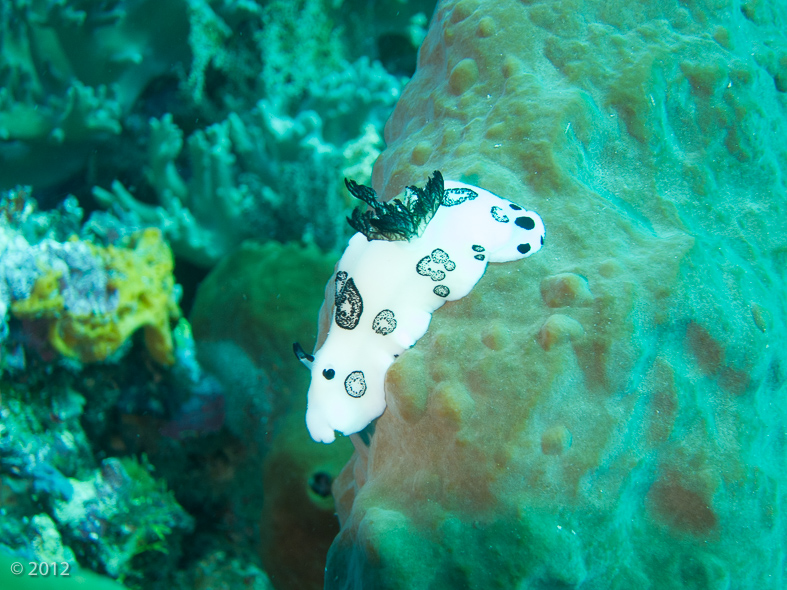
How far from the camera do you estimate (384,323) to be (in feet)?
6.73

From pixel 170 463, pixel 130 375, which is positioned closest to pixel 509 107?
pixel 130 375

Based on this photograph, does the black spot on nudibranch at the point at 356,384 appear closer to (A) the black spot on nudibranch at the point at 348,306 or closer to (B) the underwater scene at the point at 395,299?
(B) the underwater scene at the point at 395,299

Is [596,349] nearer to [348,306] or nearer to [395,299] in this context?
[395,299]

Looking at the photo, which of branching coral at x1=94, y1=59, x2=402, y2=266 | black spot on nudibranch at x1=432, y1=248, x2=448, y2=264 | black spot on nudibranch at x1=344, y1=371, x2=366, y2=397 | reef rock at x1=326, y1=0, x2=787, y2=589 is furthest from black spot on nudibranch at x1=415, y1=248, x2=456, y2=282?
branching coral at x1=94, y1=59, x2=402, y2=266

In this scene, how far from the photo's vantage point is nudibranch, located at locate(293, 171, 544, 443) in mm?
2043

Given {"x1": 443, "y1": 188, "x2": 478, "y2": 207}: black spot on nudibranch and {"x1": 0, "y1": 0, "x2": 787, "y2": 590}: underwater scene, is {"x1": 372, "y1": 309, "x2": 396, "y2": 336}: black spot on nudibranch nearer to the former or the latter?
{"x1": 0, "y1": 0, "x2": 787, "y2": 590}: underwater scene

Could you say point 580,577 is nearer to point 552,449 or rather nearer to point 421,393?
point 552,449

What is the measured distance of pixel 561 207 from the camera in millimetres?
2180

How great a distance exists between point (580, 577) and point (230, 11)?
469 cm

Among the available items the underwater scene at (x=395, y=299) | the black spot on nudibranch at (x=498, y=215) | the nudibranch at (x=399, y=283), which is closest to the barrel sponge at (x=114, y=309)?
the underwater scene at (x=395, y=299)

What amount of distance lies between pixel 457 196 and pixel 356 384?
41.0 inches

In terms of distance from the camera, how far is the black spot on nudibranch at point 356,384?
206cm

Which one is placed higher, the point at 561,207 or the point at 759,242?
the point at 561,207

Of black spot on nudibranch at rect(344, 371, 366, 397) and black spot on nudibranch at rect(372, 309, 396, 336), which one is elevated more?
black spot on nudibranch at rect(372, 309, 396, 336)
